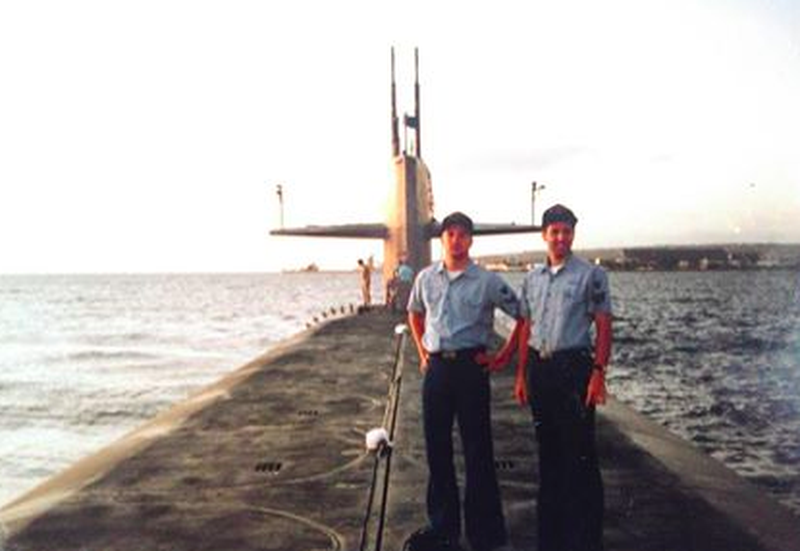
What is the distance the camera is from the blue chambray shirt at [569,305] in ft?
17.5

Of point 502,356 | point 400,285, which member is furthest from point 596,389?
point 400,285

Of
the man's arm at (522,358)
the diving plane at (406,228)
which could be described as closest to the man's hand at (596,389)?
the man's arm at (522,358)

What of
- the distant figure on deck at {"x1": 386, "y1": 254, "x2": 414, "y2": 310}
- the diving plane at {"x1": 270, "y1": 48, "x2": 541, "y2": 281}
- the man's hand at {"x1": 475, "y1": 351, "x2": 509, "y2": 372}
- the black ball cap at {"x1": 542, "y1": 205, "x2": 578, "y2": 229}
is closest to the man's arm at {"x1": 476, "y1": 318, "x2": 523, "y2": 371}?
the man's hand at {"x1": 475, "y1": 351, "x2": 509, "y2": 372}

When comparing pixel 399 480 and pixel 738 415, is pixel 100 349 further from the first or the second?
pixel 399 480

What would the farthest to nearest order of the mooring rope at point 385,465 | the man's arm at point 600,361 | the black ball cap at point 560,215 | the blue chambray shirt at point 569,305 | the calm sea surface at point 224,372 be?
the calm sea surface at point 224,372 → the mooring rope at point 385,465 → the black ball cap at point 560,215 → the blue chambray shirt at point 569,305 → the man's arm at point 600,361

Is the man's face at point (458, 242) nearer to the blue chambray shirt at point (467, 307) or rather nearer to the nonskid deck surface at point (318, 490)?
the blue chambray shirt at point (467, 307)

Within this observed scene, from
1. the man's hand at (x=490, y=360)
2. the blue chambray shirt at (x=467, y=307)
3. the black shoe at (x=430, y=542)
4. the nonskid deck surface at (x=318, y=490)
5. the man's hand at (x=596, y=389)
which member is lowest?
the nonskid deck surface at (x=318, y=490)

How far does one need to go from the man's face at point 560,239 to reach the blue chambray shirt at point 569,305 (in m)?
0.07

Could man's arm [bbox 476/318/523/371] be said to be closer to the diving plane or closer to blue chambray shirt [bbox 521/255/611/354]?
blue chambray shirt [bbox 521/255/611/354]

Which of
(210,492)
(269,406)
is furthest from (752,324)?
(210,492)

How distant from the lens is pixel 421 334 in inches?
237

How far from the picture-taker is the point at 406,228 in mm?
29359

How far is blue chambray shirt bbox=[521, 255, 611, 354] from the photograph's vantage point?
A: 17.5 feet

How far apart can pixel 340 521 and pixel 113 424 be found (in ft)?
53.6
